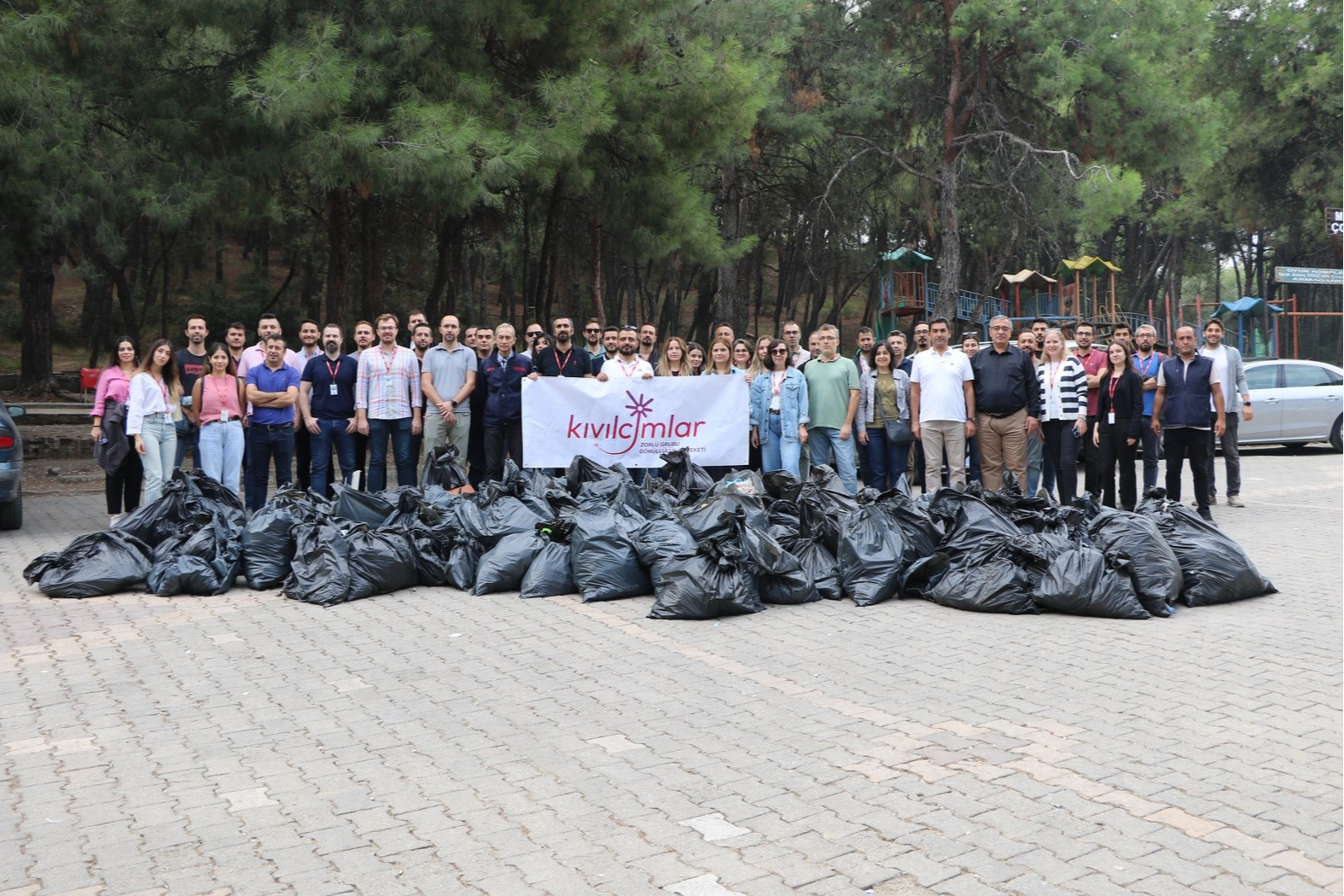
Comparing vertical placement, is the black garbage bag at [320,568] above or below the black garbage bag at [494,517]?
below

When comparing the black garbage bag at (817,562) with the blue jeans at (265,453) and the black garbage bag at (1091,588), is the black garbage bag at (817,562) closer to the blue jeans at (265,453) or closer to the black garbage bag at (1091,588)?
the black garbage bag at (1091,588)

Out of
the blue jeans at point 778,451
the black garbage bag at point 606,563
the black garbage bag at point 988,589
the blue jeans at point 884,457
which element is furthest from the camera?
the blue jeans at point 884,457

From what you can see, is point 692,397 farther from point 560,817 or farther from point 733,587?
point 560,817

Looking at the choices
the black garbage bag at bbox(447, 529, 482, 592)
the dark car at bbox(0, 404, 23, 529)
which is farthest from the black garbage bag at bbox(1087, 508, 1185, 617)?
the dark car at bbox(0, 404, 23, 529)


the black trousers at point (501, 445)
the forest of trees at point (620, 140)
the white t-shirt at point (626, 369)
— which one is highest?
the forest of trees at point (620, 140)

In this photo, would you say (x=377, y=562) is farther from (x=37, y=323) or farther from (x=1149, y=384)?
(x=37, y=323)

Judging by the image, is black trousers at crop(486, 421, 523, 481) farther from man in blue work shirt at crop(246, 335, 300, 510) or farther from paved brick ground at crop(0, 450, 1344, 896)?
paved brick ground at crop(0, 450, 1344, 896)

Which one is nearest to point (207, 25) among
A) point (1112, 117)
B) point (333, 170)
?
point (333, 170)

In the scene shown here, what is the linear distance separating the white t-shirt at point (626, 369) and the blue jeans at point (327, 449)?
2.52 metres

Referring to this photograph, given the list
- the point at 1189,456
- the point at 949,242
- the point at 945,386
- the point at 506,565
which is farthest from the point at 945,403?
the point at 949,242

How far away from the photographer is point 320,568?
839 cm

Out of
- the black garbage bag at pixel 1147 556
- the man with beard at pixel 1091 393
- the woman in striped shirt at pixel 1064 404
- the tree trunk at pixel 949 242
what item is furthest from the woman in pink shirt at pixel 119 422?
the tree trunk at pixel 949 242

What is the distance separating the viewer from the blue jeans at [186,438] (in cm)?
1117

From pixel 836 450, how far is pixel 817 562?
11.8 feet
